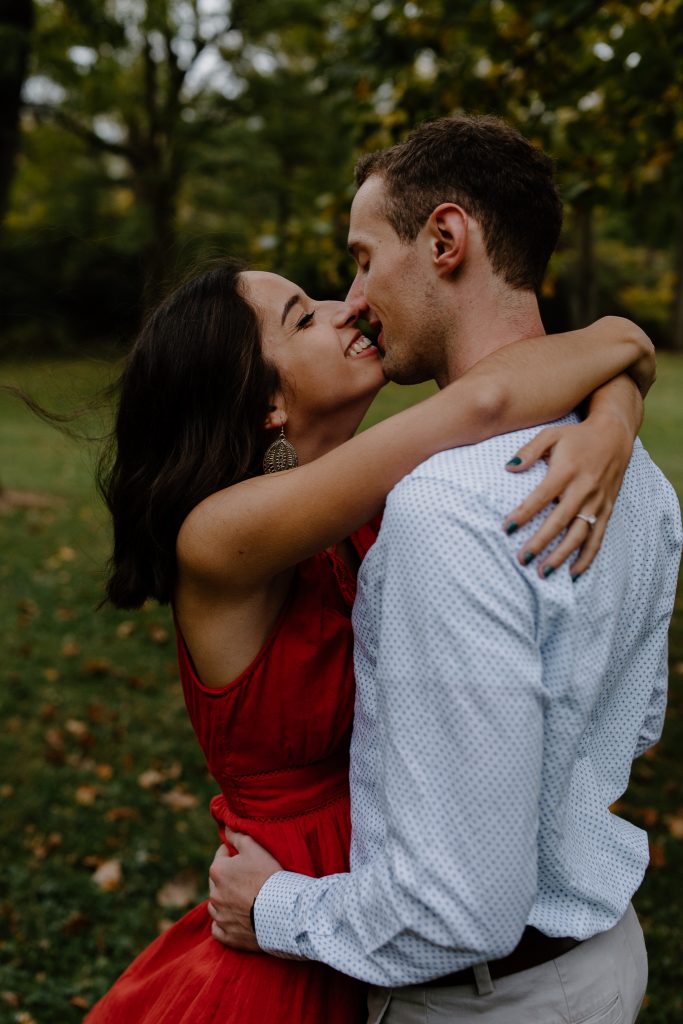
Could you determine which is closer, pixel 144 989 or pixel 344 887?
pixel 344 887

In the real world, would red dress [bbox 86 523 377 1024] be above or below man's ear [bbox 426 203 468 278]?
below

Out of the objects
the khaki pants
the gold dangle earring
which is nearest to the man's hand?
the khaki pants

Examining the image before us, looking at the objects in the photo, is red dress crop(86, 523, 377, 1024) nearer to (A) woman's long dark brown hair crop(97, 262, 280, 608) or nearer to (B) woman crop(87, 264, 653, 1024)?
(B) woman crop(87, 264, 653, 1024)

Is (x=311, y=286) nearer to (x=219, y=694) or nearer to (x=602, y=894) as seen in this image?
(x=219, y=694)

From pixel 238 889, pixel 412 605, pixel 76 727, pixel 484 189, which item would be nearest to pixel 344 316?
pixel 484 189

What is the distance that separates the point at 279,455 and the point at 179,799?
3070 mm

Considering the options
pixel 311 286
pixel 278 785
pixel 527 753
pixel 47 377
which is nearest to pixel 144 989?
pixel 278 785

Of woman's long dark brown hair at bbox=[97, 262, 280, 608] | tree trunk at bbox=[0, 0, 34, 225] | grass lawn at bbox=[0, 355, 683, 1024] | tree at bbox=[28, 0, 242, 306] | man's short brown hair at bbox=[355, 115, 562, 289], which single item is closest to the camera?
man's short brown hair at bbox=[355, 115, 562, 289]

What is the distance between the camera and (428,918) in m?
1.42

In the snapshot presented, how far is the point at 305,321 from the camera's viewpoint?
232cm

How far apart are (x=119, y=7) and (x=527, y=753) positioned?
15131mm

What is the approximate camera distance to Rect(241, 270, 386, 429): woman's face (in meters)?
2.28

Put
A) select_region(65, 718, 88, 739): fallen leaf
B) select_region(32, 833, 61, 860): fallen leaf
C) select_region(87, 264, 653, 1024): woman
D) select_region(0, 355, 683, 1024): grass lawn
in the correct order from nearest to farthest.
→ 1. select_region(87, 264, 653, 1024): woman
2. select_region(0, 355, 683, 1024): grass lawn
3. select_region(32, 833, 61, 860): fallen leaf
4. select_region(65, 718, 88, 739): fallen leaf

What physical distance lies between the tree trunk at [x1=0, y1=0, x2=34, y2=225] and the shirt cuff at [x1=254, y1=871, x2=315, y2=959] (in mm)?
9456
